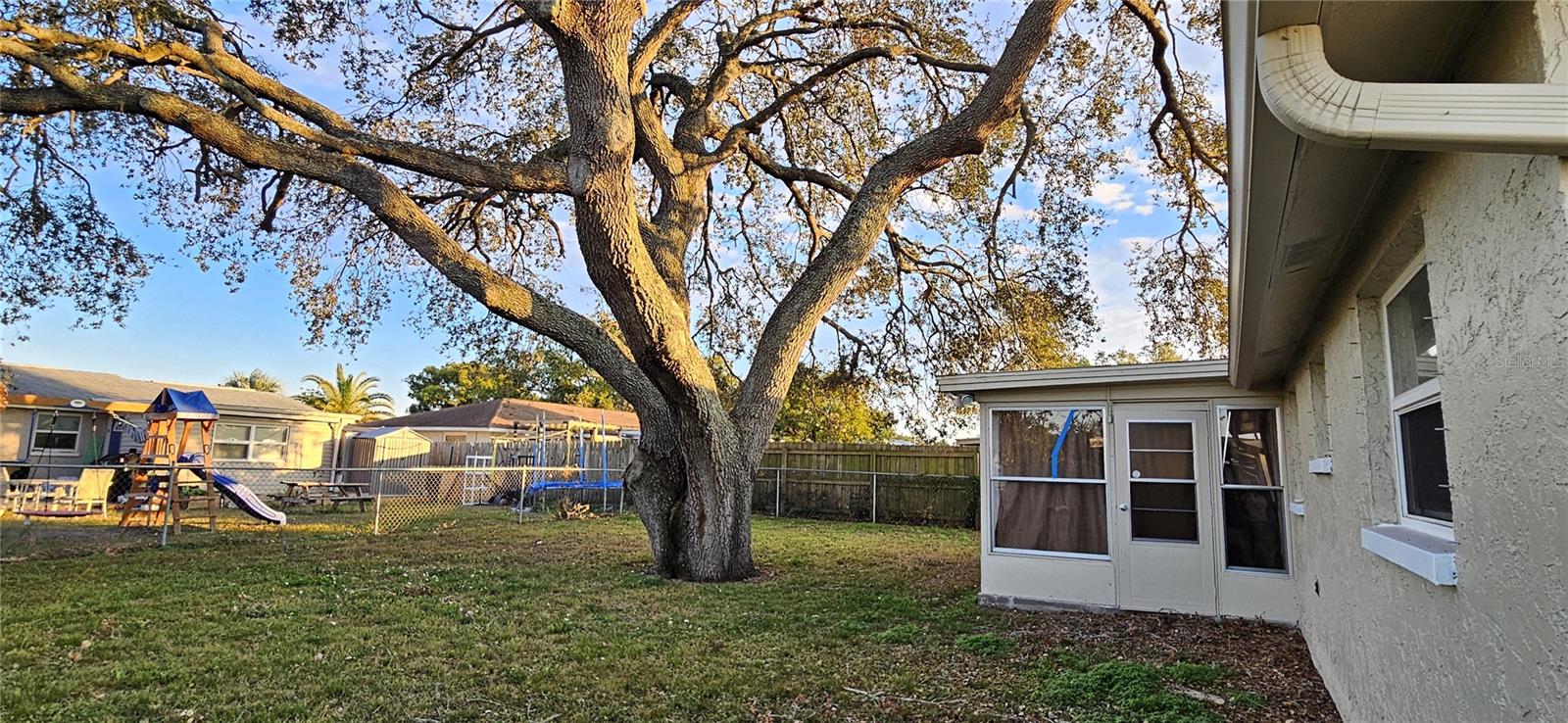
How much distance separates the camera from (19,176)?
794cm

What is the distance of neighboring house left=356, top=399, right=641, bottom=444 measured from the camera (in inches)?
803

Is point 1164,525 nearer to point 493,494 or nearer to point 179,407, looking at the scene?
point 179,407

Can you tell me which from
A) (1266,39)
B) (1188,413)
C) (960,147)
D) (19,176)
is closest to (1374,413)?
(1266,39)

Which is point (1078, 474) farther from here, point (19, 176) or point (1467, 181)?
point (19, 176)

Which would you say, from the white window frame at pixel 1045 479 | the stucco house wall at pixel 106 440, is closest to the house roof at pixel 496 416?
the stucco house wall at pixel 106 440

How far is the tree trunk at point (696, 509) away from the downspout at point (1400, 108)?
6839mm

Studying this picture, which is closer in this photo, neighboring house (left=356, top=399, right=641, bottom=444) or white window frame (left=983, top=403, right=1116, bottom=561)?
white window frame (left=983, top=403, right=1116, bottom=561)

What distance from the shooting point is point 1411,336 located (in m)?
2.83

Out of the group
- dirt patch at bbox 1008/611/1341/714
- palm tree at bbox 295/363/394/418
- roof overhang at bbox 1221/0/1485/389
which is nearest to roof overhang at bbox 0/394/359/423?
palm tree at bbox 295/363/394/418

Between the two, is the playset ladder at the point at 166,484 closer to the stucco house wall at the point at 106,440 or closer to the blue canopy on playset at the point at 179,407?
the blue canopy on playset at the point at 179,407

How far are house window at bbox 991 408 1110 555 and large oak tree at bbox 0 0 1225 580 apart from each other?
8.19 ft

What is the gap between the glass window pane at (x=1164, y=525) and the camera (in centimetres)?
666

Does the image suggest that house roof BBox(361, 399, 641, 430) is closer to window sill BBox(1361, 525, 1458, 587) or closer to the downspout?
window sill BBox(1361, 525, 1458, 587)

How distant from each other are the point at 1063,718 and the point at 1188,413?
390 cm
